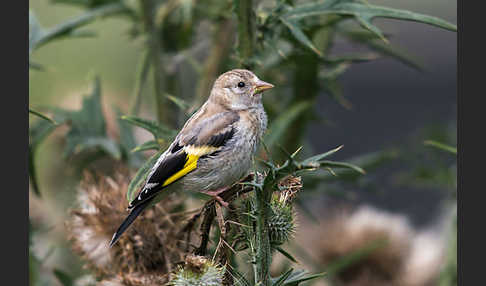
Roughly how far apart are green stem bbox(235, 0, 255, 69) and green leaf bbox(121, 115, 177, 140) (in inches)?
16.1

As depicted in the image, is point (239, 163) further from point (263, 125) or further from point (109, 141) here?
point (109, 141)

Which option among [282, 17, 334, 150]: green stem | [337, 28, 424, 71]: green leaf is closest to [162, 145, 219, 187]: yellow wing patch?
[282, 17, 334, 150]: green stem

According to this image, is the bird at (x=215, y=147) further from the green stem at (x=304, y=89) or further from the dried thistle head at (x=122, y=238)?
the green stem at (x=304, y=89)

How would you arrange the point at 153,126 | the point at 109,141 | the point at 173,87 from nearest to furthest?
the point at 153,126, the point at 109,141, the point at 173,87

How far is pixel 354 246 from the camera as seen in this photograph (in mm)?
3797

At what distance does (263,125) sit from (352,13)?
0.58m

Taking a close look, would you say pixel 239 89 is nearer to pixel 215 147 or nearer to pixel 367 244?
pixel 215 147

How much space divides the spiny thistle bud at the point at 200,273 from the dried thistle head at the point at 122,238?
0.43m

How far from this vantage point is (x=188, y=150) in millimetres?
2389

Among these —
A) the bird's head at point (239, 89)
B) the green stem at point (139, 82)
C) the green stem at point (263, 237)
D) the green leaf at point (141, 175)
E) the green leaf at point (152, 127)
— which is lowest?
the green stem at point (263, 237)

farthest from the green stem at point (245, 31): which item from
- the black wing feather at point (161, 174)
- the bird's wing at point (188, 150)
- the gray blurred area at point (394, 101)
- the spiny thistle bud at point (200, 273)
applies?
the gray blurred area at point (394, 101)

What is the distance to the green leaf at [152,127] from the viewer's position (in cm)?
225

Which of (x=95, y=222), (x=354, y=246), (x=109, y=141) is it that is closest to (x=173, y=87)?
(x=109, y=141)

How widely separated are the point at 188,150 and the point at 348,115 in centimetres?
387
